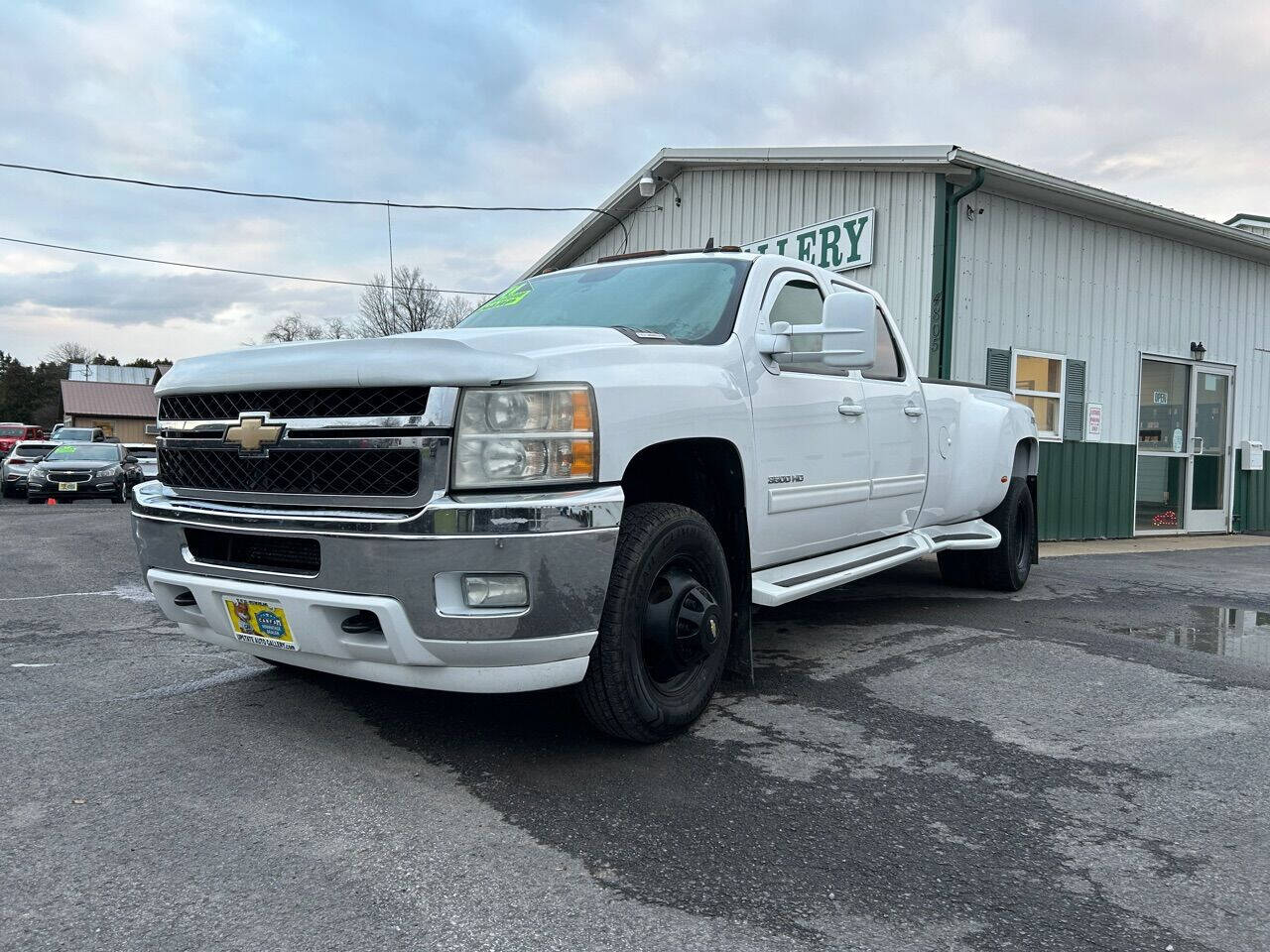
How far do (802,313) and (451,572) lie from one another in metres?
2.51

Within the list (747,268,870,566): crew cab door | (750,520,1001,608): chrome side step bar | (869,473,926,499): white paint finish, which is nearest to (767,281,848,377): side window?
(747,268,870,566): crew cab door

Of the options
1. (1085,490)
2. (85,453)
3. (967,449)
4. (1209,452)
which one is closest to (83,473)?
(85,453)

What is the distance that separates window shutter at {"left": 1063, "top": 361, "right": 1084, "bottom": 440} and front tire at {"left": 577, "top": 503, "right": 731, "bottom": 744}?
9.28 m

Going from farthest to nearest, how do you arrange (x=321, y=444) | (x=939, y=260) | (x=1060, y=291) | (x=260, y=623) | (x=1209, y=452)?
1. (x=1209, y=452)
2. (x=1060, y=291)
3. (x=939, y=260)
4. (x=260, y=623)
5. (x=321, y=444)

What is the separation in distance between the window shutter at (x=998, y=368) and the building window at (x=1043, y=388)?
0.26 metres

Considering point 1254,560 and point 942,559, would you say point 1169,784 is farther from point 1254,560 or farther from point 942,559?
point 1254,560

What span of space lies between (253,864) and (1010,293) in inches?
406

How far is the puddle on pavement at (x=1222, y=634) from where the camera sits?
524cm

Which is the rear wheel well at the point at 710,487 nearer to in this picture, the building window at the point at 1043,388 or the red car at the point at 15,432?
the building window at the point at 1043,388

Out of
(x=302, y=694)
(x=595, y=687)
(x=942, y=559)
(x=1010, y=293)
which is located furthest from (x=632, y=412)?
(x=1010, y=293)

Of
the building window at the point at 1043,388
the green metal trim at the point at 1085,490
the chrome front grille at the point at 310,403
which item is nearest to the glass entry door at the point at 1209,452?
the green metal trim at the point at 1085,490

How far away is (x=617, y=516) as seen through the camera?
2957 mm

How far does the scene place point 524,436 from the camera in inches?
111

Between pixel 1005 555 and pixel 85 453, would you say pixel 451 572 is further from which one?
pixel 85 453
